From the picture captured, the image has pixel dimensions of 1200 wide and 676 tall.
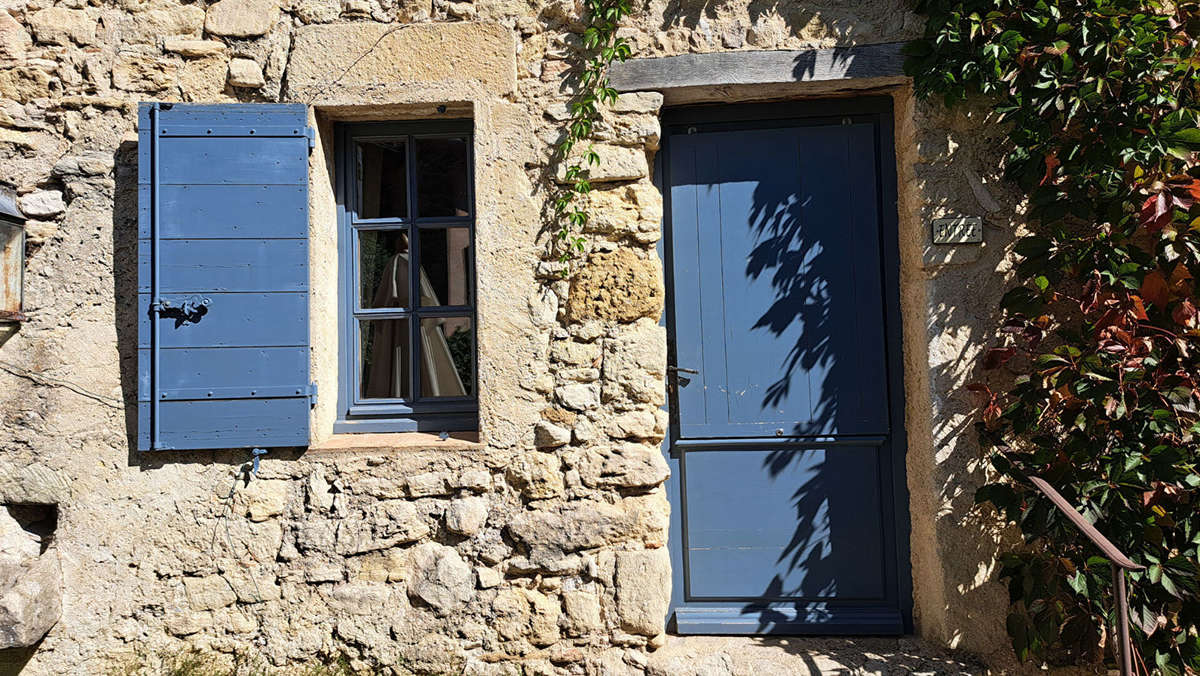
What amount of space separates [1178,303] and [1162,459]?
1.75 feet

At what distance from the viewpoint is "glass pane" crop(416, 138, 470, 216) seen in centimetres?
325

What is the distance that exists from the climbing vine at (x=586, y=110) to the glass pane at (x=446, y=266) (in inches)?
19.8

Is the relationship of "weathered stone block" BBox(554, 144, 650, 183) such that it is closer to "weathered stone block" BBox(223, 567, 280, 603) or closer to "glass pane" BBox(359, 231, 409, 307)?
"glass pane" BBox(359, 231, 409, 307)

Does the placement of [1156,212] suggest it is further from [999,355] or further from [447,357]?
[447,357]

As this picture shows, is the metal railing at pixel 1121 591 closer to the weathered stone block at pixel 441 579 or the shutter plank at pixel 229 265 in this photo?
the weathered stone block at pixel 441 579

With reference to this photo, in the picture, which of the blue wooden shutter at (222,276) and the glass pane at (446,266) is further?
the glass pane at (446,266)

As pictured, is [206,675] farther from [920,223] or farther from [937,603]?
[920,223]

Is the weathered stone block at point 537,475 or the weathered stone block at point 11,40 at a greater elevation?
the weathered stone block at point 11,40

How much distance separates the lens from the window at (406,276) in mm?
3203

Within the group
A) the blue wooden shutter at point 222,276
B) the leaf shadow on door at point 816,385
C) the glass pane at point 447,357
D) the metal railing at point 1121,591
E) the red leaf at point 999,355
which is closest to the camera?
the metal railing at point 1121,591

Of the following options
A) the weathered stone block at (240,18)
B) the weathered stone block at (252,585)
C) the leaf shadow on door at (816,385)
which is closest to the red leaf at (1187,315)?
the leaf shadow on door at (816,385)

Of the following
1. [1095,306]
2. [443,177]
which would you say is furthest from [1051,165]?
[443,177]

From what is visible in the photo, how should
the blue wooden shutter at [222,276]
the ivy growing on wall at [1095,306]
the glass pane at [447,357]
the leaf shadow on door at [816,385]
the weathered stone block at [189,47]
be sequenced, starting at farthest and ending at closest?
1. the glass pane at [447,357]
2. the leaf shadow on door at [816,385]
3. the weathered stone block at [189,47]
4. the blue wooden shutter at [222,276]
5. the ivy growing on wall at [1095,306]

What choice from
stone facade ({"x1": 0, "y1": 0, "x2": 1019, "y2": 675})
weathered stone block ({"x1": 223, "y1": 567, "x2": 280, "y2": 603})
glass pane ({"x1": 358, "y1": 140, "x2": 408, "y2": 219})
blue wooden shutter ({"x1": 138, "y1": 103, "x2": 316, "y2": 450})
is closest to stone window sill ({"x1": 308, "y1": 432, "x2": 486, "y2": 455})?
stone facade ({"x1": 0, "y1": 0, "x2": 1019, "y2": 675})
